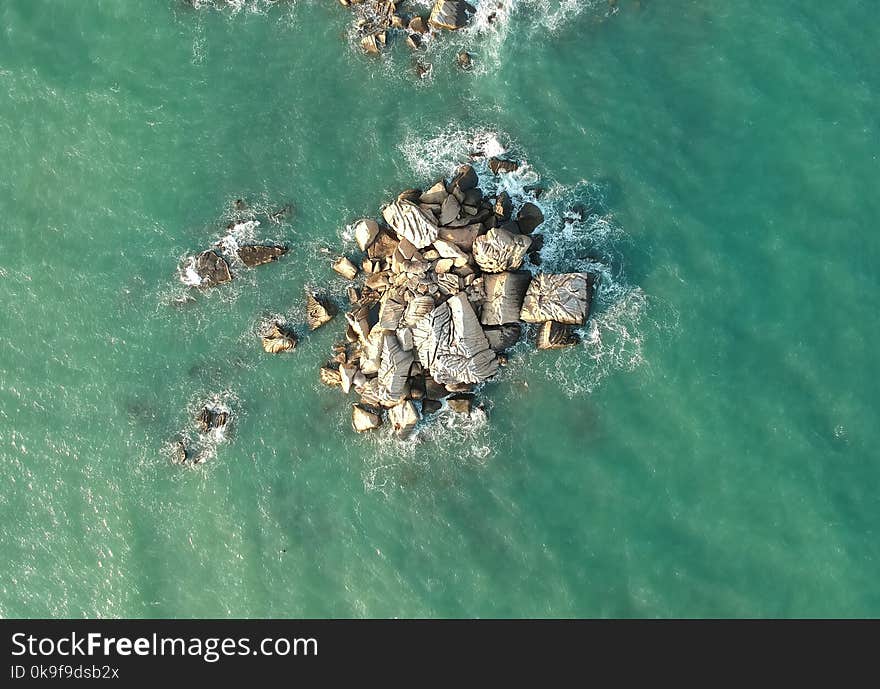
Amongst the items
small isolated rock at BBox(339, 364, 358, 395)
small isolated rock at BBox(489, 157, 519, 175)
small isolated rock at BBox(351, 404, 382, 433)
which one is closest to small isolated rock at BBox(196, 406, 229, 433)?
small isolated rock at BBox(339, 364, 358, 395)

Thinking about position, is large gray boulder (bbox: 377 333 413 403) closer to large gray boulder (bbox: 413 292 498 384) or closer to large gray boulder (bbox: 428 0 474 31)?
large gray boulder (bbox: 413 292 498 384)

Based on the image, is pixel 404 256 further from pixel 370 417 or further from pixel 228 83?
pixel 228 83

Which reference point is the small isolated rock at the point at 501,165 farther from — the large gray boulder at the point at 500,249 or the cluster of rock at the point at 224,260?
the cluster of rock at the point at 224,260

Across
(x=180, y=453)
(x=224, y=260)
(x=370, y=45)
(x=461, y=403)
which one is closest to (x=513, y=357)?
(x=461, y=403)

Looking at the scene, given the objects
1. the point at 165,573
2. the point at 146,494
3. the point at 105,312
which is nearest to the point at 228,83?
the point at 105,312

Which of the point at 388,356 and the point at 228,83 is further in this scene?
the point at 228,83

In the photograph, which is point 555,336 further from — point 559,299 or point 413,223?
point 413,223

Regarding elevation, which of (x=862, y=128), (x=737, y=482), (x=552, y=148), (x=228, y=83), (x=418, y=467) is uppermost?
(x=862, y=128)

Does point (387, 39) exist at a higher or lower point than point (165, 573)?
higher
